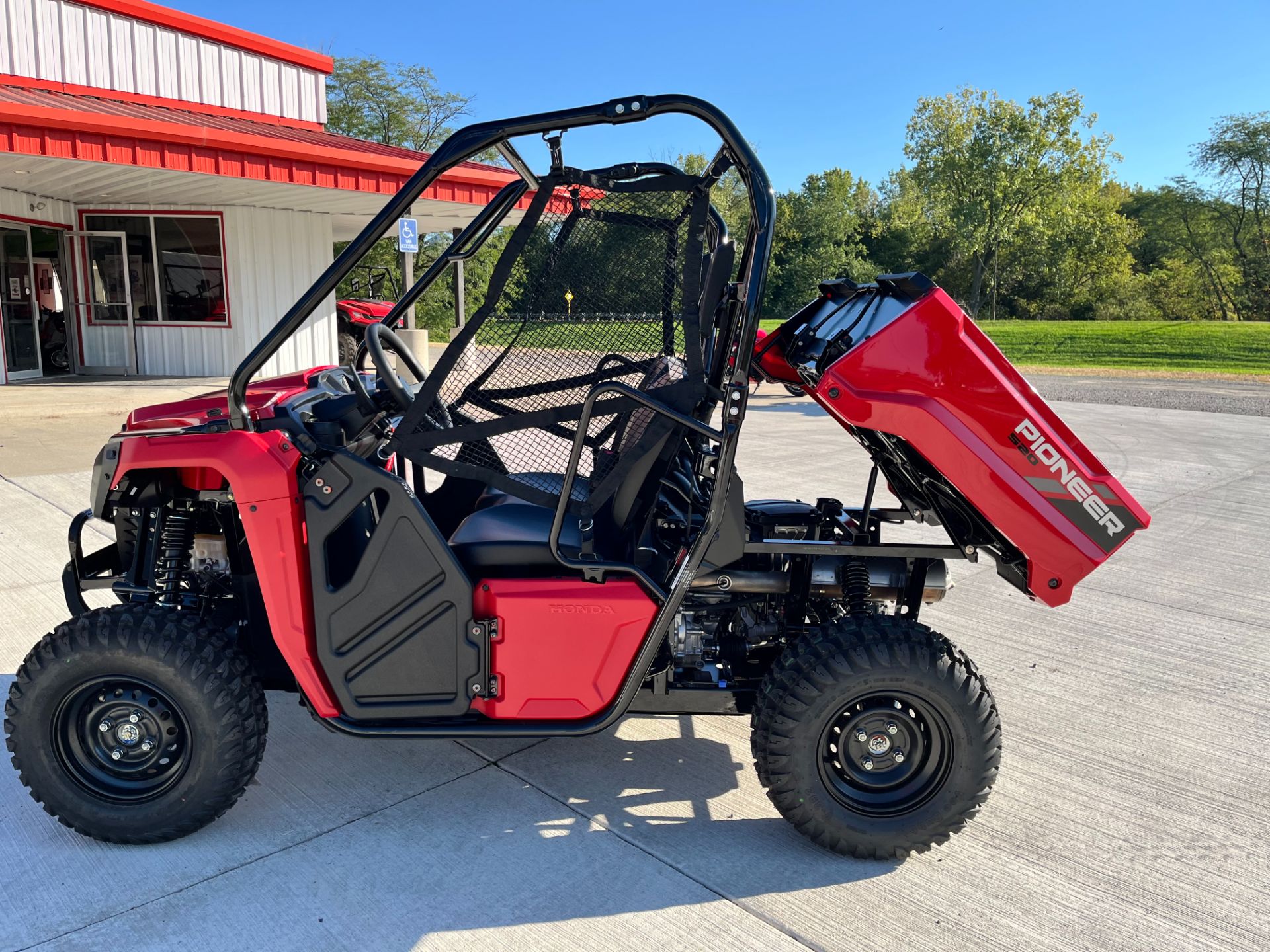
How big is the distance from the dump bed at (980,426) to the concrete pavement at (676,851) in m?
0.81

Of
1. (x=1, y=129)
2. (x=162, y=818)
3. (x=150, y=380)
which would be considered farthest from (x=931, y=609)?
(x=150, y=380)

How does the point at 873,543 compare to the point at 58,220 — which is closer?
the point at 873,543

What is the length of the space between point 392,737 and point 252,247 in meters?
14.2

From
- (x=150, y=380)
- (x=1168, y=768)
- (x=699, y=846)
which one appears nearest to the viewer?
(x=699, y=846)

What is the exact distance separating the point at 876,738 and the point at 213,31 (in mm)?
16527

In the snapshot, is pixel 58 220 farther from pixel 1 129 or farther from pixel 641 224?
pixel 641 224

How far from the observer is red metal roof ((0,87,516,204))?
983cm

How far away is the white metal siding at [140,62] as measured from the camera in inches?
510

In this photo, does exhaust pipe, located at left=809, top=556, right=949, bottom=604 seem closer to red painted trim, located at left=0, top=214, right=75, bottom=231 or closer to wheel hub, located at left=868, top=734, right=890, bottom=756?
wheel hub, located at left=868, top=734, right=890, bottom=756

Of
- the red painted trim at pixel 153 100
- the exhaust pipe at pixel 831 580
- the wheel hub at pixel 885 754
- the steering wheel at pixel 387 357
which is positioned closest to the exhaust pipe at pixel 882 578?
the exhaust pipe at pixel 831 580

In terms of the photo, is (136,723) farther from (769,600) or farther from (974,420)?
(974,420)

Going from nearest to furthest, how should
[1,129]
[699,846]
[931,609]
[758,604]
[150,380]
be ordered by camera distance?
[699,846] → [758,604] → [931,609] → [1,129] → [150,380]

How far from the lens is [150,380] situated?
14.3m

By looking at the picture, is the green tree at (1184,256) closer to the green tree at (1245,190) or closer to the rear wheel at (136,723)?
the green tree at (1245,190)
